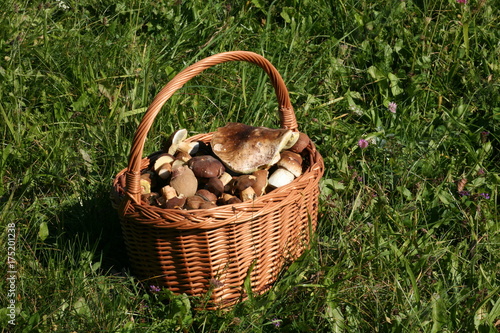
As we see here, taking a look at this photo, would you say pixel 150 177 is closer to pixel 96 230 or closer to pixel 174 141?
pixel 174 141

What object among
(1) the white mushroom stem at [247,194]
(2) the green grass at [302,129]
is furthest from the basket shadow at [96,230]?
(1) the white mushroom stem at [247,194]

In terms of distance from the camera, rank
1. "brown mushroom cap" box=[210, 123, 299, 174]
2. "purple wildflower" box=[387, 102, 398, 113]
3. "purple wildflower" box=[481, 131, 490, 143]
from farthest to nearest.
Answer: "purple wildflower" box=[387, 102, 398, 113] < "purple wildflower" box=[481, 131, 490, 143] < "brown mushroom cap" box=[210, 123, 299, 174]

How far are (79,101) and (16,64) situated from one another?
19.7 inches

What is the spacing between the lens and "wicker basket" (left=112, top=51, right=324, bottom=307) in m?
2.24

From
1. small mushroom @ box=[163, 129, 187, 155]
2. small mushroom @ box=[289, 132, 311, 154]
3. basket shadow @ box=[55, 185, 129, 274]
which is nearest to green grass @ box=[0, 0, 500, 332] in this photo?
basket shadow @ box=[55, 185, 129, 274]

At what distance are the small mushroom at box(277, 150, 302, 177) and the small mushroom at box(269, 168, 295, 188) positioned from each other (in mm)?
22

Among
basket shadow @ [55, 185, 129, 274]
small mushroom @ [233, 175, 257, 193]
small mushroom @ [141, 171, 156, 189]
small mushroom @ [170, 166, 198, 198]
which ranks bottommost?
basket shadow @ [55, 185, 129, 274]

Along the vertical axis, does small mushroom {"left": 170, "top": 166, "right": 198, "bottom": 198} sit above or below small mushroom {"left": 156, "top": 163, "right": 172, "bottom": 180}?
above

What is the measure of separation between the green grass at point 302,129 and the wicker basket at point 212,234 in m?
0.09

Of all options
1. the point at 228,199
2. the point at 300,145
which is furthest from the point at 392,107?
the point at 228,199

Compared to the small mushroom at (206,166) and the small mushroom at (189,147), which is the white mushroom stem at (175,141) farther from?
the small mushroom at (206,166)

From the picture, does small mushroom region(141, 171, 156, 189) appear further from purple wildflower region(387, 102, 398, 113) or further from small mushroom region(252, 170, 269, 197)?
purple wildflower region(387, 102, 398, 113)

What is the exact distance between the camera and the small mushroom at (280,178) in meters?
2.50

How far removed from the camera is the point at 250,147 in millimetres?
2578
